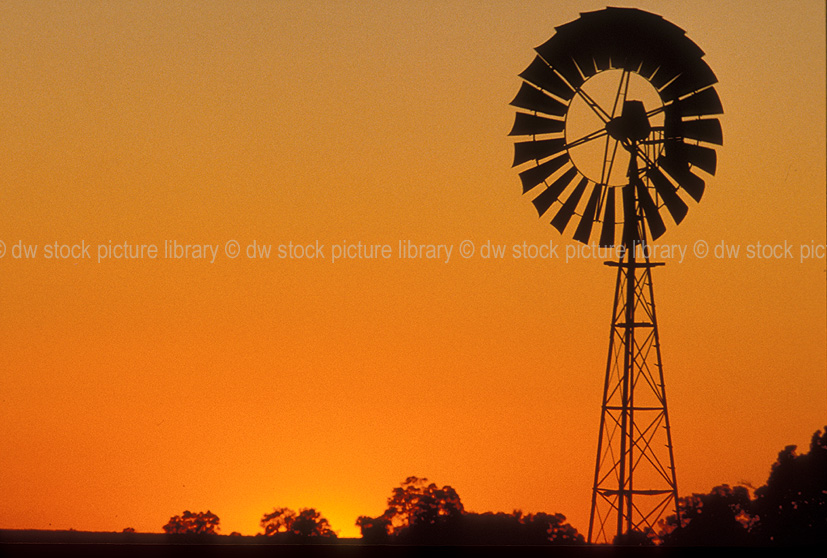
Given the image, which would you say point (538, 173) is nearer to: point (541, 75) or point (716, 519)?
point (541, 75)

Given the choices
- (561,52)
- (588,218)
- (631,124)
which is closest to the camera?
(631,124)

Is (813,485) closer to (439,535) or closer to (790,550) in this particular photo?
(439,535)

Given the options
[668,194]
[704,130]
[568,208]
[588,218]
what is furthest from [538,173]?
[704,130]

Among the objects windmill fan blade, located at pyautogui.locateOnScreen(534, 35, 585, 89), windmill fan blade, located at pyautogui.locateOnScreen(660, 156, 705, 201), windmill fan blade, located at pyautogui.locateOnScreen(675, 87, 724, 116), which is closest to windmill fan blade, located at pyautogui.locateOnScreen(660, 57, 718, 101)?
windmill fan blade, located at pyautogui.locateOnScreen(675, 87, 724, 116)

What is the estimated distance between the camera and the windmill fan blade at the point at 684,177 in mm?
20453

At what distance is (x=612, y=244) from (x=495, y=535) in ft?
47.2

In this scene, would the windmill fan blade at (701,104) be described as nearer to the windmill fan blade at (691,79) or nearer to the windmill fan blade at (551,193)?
the windmill fan blade at (691,79)

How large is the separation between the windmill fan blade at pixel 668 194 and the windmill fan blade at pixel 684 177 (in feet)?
0.50

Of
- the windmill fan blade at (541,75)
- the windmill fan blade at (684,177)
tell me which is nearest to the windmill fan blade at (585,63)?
the windmill fan blade at (541,75)

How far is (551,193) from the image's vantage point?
68.6ft

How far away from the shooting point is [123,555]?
10.8m

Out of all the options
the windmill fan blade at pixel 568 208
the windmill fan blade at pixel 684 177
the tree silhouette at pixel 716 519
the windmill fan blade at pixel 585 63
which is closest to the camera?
the windmill fan blade at pixel 684 177

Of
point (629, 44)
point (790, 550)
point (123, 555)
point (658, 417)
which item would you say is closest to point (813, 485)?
point (658, 417)

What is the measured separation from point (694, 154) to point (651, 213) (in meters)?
A: 1.28
